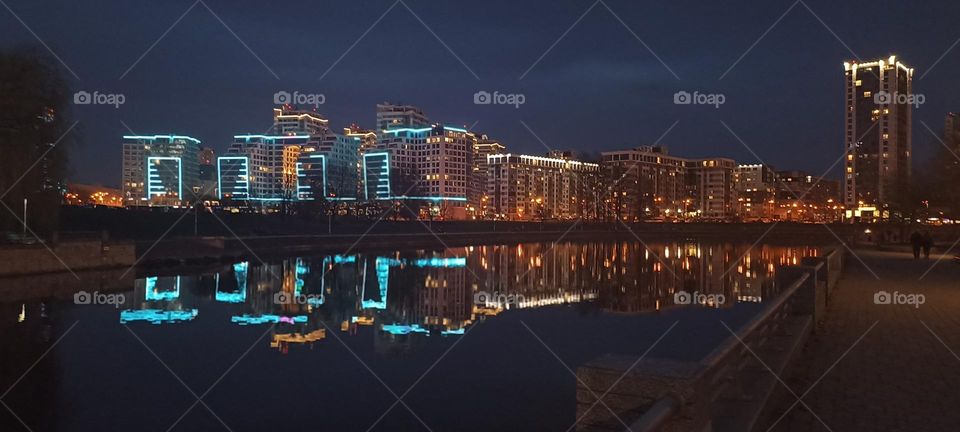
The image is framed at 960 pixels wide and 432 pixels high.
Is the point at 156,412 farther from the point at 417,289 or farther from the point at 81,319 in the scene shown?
the point at 417,289

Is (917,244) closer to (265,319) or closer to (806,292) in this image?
(806,292)

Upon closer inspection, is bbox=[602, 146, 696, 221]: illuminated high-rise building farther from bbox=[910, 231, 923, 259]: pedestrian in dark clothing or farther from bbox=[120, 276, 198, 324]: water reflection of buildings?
bbox=[120, 276, 198, 324]: water reflection of buildings

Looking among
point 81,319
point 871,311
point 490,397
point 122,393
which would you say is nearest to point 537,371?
point 490,397

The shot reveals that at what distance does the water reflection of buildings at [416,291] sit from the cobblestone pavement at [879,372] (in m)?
6.54

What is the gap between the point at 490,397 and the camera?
34.4ft

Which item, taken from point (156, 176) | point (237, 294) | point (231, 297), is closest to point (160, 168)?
point (156, 176)

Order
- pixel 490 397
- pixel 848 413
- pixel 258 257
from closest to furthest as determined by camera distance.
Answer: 1. pixel 848 413
2. pixel 490 397
3. pixel 258 257

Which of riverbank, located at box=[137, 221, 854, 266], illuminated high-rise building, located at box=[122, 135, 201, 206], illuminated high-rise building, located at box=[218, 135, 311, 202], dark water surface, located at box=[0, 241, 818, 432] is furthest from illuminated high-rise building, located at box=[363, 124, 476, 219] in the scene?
dark water surface, located at box=[0, 241, 818, 432]

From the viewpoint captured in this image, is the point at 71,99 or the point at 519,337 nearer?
the point at 519,337

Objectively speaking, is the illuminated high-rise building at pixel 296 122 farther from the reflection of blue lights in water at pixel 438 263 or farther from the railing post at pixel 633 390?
the railing post at pixel 633 390

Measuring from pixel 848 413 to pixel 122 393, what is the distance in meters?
10.2

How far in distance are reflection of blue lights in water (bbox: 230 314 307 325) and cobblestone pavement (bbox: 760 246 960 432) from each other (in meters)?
12.4

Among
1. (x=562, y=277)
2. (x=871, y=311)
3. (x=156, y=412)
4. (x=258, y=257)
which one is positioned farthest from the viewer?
(x=258, y=257)

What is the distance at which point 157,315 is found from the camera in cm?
1983
